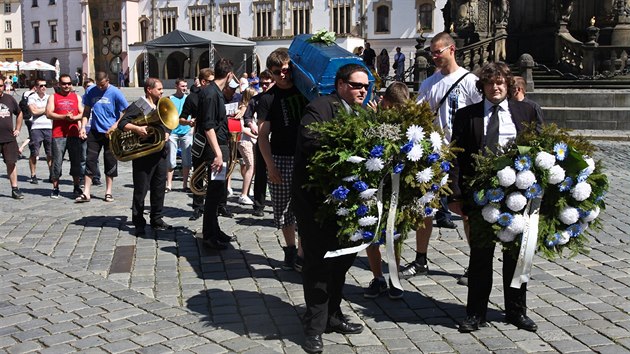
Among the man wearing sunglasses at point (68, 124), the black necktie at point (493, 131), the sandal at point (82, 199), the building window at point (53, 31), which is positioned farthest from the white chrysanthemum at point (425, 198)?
the building window at point (53, 31)

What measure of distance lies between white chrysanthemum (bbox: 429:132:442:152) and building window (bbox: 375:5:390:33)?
195ft

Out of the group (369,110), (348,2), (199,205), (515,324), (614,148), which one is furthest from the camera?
(348,2)

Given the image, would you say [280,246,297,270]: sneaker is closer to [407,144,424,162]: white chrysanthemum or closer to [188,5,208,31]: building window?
[407,144,424,162]: white chrysanthemum

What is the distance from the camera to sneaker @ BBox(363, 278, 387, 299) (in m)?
6.62

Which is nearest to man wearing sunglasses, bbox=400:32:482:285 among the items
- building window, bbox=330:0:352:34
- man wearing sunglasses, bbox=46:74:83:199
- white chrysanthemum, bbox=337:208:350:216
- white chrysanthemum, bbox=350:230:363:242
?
white chrysanthemum, bbox=350:230:363:242

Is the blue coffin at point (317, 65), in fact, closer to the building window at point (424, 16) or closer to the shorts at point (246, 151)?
the shorts at point (246, 151)

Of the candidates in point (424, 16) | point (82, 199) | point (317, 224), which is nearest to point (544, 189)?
point (317, 224)

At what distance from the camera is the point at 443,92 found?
25.2 feet

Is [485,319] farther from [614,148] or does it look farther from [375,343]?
[614,148]

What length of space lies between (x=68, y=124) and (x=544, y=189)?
30.5ft

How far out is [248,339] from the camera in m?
5.63

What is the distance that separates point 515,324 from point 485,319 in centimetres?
22

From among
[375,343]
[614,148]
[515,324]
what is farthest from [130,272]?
[614,148]

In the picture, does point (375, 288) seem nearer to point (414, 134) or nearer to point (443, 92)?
point (414, 134)
